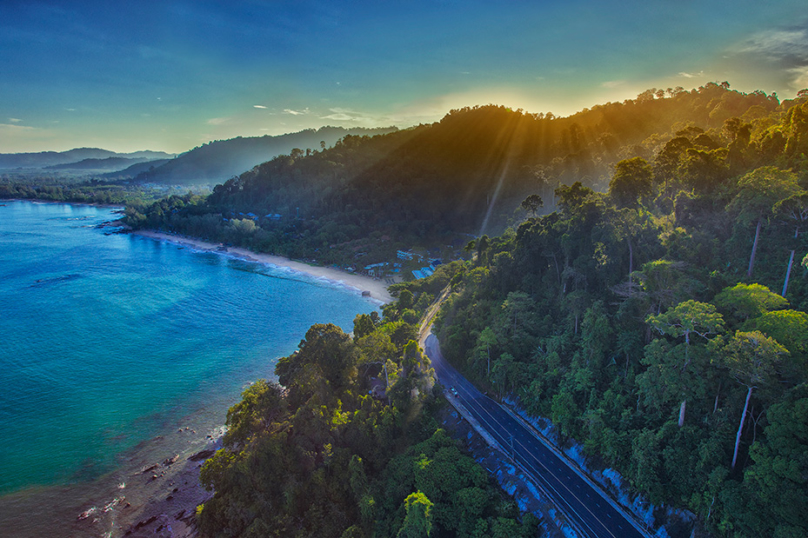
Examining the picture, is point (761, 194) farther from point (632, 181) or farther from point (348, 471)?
Result: point (348, 471)

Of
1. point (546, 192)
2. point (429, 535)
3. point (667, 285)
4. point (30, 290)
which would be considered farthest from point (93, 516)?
point (546, 192)

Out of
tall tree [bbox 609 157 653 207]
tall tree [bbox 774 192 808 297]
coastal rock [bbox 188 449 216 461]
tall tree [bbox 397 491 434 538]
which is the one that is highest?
tall tree [bbox 609 157 653 207]

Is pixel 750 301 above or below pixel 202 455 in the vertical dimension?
above

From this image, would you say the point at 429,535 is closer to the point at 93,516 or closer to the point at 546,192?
the point at 93,516

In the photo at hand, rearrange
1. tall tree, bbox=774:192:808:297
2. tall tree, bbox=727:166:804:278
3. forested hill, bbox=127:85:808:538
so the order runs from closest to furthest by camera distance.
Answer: forested hill, bbox=127:85:808:538 → tall tree, bbox=774:192:808:297 → tall tree, bbox=727:166:804:278

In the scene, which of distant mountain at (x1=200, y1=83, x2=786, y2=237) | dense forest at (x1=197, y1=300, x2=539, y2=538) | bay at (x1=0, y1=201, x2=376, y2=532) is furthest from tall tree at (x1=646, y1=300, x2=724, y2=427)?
distant mountain at (x1=200, y1=83, x2=786, y2=237)

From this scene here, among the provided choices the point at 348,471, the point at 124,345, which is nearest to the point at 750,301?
the point at 348,471

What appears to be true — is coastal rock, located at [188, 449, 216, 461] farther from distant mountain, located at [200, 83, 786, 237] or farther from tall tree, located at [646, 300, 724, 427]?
distant mountain, located at [200, 83, 786, 237]
